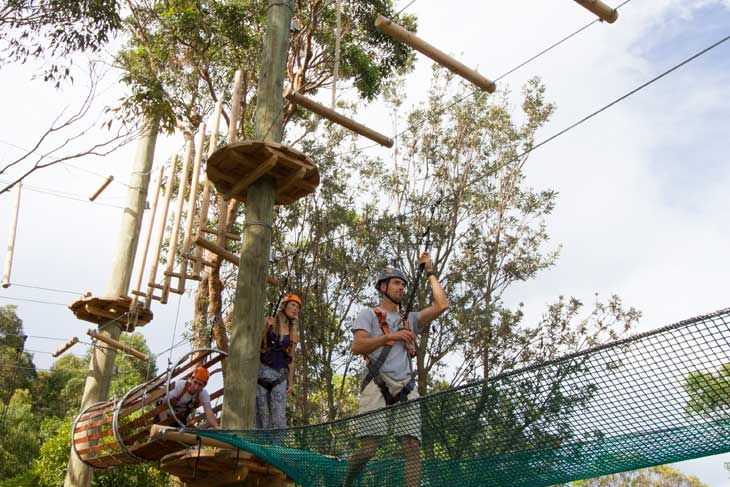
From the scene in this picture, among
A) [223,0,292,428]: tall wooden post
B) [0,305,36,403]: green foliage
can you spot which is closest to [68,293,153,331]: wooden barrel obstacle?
[223,0,292,428]: tall wooden post

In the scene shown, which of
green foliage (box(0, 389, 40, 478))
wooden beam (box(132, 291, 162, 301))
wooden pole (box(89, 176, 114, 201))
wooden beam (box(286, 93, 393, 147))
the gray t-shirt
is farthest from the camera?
green foliage (box(0, 389, 40, 478))

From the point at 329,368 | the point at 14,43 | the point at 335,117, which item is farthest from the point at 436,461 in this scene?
the point at 329,368

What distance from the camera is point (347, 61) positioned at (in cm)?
1076

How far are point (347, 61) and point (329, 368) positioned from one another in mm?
4208

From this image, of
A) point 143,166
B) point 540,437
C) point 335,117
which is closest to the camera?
point 540,437

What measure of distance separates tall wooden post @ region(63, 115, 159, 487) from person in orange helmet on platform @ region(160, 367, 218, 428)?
310 centimetres

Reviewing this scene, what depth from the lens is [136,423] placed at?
4.89m

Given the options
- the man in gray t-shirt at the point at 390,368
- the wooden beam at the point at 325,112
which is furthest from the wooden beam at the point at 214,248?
the man in gray t-shirt at the point at 390,368

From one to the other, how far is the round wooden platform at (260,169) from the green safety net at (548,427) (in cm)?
187

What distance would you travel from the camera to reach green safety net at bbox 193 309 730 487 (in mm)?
2635

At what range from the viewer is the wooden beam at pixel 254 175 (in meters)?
4.73

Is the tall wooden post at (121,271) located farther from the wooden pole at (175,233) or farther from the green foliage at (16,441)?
the green foliage at (16,441)

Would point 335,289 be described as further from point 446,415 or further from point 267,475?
point 446,415

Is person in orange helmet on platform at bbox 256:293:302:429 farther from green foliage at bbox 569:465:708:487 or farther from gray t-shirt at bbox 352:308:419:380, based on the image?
green foliage at bbox 569:465:708:487
